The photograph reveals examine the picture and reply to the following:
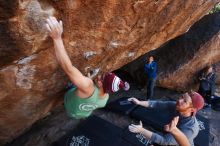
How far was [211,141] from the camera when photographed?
7340 millimetres

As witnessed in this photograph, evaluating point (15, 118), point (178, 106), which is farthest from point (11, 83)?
point (178, 106)

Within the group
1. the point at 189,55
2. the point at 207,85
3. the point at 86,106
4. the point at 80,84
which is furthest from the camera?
the point at 189,55

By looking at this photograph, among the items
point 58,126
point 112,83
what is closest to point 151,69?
point 58,126

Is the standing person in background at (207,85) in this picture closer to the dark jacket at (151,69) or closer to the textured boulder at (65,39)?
the dark jacket at (151,69)

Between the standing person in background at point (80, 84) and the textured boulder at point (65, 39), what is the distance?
0.25 meters

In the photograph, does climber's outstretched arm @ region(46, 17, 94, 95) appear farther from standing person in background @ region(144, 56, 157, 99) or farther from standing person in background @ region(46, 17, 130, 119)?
standing person in background @ region(144, 56, 157, 99)

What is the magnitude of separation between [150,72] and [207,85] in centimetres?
165

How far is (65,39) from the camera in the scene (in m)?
4.16

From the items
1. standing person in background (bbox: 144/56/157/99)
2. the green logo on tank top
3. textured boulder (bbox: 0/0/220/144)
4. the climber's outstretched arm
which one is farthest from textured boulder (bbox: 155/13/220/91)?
the climber's outstretched arm

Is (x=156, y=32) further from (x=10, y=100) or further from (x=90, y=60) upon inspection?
(x=10, y=100)

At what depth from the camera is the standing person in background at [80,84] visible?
354cm

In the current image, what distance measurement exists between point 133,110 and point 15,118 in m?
2.97

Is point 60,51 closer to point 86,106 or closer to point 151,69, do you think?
point 86,106

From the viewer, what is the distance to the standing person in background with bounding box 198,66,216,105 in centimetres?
826
